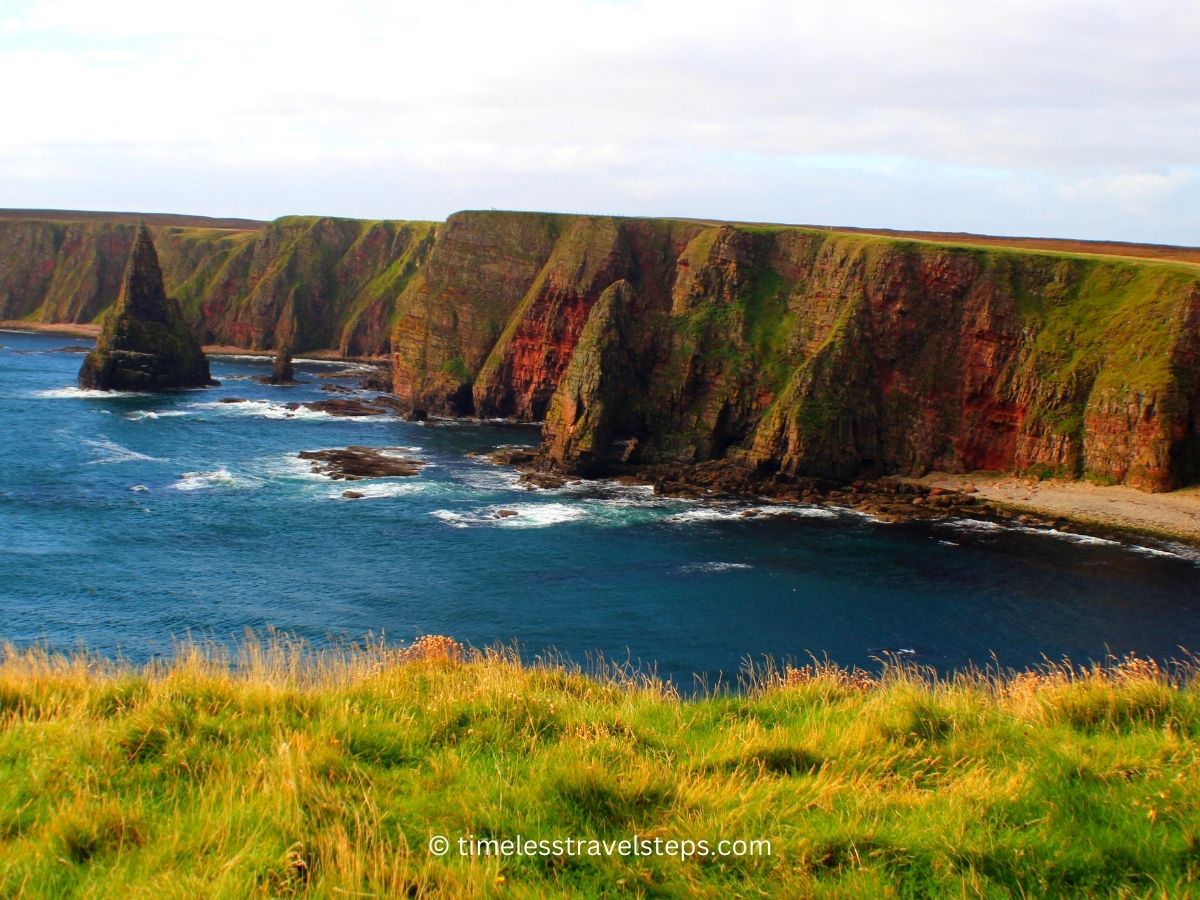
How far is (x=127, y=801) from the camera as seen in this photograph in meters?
8.19

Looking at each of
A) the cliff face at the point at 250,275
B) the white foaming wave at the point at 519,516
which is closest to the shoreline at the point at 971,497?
the white foaming wave at the point at 519,516

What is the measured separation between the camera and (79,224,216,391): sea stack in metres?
111

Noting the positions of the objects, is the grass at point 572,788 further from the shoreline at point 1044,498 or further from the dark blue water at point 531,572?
the shoreline at point 1044,498

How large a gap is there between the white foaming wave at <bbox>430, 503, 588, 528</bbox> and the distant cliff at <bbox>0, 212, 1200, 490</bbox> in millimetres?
11908

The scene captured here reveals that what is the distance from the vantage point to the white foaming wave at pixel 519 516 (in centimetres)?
6106

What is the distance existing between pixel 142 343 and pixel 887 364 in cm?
8949

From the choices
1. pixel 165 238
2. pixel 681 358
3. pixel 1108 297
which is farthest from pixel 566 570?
pixel 165 238

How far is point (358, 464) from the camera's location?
75.9 metres

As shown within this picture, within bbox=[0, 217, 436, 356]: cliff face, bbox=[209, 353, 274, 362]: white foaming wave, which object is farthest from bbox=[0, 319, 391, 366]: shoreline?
bbox=[0, 217, 436, 356]: cliff face

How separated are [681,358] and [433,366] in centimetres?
3552

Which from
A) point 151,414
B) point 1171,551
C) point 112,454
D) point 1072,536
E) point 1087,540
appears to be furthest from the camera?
point 151,414

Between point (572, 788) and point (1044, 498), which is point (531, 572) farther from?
point (572, 788)

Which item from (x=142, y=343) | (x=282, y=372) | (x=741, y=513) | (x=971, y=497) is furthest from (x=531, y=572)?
(x=282, y=372)

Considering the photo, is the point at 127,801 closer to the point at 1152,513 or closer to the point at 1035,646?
the point at 1035,646
